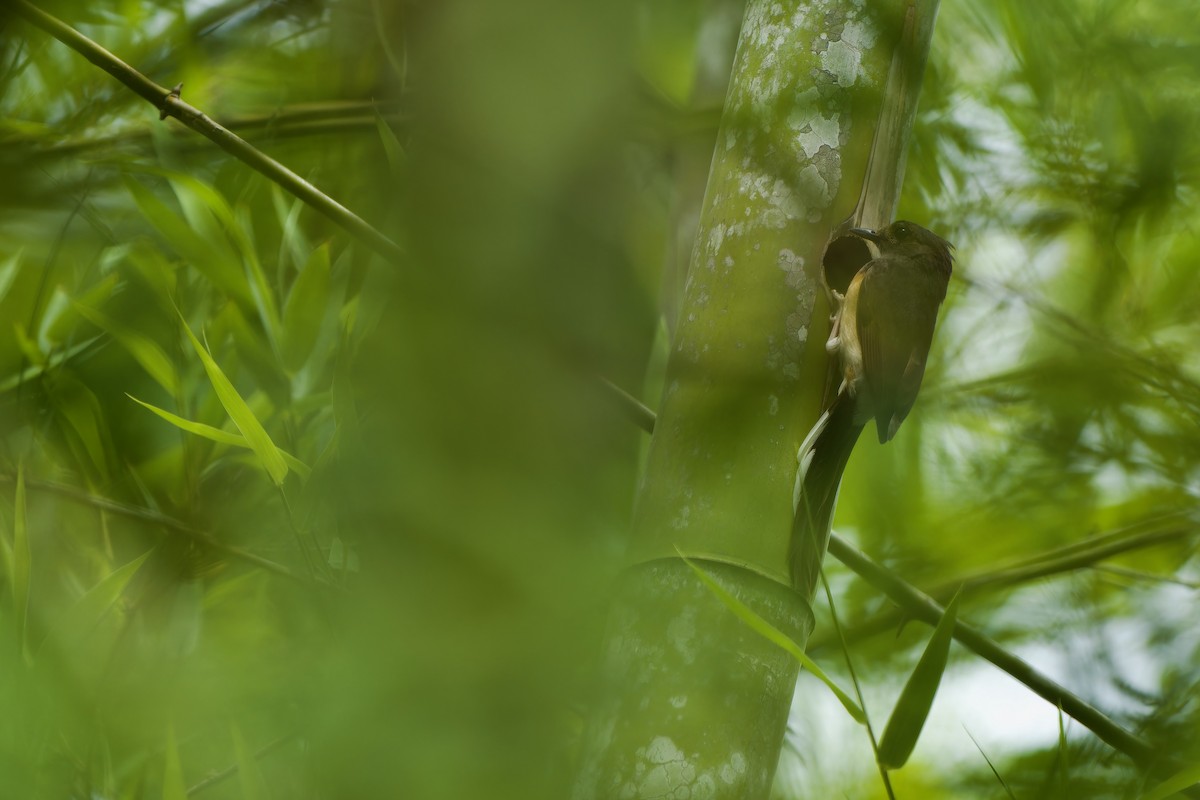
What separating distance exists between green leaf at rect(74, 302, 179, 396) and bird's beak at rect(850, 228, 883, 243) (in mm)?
823

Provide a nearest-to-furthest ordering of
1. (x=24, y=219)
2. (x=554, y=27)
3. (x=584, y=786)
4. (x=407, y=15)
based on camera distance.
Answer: (x=554, y=27)
(x=584, y=786)
(x=407, y=15)
(x=24, y=219)

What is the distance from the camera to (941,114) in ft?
4.75

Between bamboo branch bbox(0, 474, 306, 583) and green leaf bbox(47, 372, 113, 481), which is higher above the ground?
green leaf bbox(47, 372, 113, 481)

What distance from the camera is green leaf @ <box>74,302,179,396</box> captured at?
4.16ft

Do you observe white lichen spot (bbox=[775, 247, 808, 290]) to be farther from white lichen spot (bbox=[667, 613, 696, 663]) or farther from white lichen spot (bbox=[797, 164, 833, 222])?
white lichen spot (bbox=[667, 613, 696, 663])

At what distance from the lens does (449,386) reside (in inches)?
24.1

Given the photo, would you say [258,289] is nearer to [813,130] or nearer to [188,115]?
[188,115]

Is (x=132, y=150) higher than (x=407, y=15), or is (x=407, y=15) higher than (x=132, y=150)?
(x=407, y=15)

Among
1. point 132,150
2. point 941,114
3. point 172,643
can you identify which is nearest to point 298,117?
point 132,150

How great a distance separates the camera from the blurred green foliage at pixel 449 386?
2.05 ft

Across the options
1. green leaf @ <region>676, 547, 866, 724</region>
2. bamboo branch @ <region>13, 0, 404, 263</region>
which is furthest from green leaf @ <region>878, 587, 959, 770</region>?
bamboo branch @ <region>13, 0, 404, 263</region>

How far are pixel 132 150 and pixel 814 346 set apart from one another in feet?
4.20

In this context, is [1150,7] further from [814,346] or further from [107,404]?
[107,404]

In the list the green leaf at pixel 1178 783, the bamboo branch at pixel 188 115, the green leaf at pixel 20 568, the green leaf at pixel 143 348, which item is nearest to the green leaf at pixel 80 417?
the green leaf at pixel 143 348
